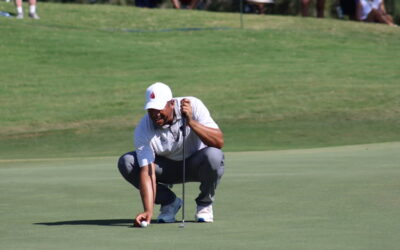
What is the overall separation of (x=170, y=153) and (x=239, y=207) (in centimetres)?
108

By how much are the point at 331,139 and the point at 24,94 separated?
930cm

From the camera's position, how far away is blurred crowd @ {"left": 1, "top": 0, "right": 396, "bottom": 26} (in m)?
36.9

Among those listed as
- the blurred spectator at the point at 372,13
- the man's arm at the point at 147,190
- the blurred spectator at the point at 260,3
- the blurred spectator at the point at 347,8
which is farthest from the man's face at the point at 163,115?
the blurred spectator at the point at 260,3

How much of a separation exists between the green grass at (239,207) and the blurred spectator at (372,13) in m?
21.8

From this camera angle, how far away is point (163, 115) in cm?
876

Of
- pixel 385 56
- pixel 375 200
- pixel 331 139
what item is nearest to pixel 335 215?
pixel 375 200

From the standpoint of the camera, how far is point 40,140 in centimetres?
2259

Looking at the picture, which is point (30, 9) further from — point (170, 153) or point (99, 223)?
point (99, 223)

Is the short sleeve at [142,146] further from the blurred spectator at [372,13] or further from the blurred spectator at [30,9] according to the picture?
the blurred spectator at [372,13]

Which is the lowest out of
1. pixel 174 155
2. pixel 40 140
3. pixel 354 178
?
pixel 40 140

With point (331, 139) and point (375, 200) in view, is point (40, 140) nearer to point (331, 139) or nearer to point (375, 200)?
point (331, 139)

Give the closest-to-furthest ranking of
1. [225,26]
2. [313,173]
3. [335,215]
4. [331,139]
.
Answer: [335,215], [313,173], [331,139], [225,26]

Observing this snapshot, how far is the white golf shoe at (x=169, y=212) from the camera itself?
9.27m

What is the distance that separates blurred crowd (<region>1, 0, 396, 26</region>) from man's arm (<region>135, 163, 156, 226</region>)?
86.2 feet
